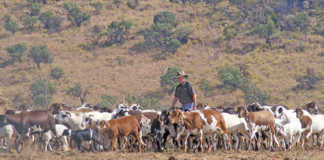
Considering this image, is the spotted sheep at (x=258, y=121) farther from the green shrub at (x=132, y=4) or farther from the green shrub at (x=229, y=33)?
the green shrub at (x=132, y=4)

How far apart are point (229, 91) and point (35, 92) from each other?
53.5 ft

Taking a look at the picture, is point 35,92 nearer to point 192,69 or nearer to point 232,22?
point 192,69

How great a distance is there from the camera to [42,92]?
46312mm

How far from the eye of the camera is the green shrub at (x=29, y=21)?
6538 centimetres

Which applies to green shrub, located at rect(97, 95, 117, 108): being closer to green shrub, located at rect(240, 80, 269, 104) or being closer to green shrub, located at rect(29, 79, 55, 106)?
green shrub, located at rect(29, 79, 55, 106)

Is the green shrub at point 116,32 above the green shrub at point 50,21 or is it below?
below

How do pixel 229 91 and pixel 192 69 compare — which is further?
pixel 192 69

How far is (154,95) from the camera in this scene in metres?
48.3

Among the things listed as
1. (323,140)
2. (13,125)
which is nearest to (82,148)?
(13,125)

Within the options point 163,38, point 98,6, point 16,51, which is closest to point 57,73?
point 16,51

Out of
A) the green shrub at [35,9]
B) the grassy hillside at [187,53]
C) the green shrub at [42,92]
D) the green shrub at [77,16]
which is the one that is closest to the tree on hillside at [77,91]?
the grassy hillside at [187,53]

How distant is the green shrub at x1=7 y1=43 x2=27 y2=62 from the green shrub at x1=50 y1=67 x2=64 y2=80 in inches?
235

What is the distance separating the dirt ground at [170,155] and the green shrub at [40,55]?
38.8m

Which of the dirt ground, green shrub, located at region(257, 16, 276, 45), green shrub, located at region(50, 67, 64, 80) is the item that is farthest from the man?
green shrub, located at region(257, 16, 276, 45)
